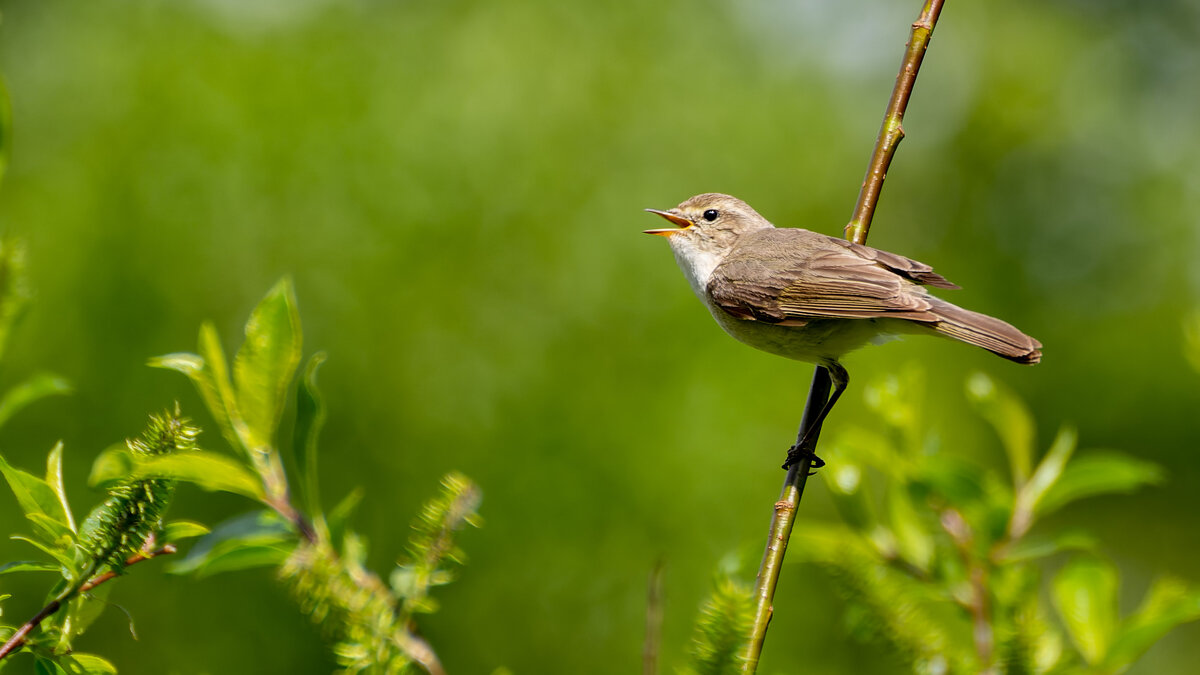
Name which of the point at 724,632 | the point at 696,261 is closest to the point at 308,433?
the point at 724,632

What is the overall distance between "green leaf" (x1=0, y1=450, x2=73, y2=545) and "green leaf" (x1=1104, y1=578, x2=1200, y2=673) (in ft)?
6.29

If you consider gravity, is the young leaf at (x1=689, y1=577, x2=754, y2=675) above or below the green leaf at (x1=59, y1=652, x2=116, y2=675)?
above

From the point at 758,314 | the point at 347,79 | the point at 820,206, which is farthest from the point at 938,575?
the point at 820,206

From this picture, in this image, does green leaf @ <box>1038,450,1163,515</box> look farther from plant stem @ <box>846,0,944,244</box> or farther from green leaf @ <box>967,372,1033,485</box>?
plant stem @ <box>846,0,944,244</box>

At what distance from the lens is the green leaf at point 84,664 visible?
129 cm

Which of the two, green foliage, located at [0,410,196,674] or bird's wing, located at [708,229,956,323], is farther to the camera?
bird's wing, located at [708,229,956,323]

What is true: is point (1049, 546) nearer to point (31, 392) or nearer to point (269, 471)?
point (269, 471)

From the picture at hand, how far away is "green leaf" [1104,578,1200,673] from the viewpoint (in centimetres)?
196

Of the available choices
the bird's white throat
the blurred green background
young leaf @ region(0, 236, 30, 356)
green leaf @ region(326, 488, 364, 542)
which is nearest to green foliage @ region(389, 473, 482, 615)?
green leaf @ region(326, 488, 364, 542)

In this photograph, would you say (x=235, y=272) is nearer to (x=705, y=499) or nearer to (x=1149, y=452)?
(x=705, y=499)

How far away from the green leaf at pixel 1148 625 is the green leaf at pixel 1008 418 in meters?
0.57

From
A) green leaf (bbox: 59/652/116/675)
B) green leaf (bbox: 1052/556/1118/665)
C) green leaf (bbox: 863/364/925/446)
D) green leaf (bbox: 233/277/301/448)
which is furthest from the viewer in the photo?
green leaf (bbox: 863/364/925/446)

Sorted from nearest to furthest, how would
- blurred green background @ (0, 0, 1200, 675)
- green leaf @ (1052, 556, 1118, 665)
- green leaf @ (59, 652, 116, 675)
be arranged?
green leaf @ (59, 652, 116, 675) → green leaf @ (1052, 556, 1118, 665) → blurred green background @ (0, 0, 1200, 675)

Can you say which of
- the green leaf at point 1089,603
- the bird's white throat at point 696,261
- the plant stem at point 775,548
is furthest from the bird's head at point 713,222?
the green leaf at point 1089,603
